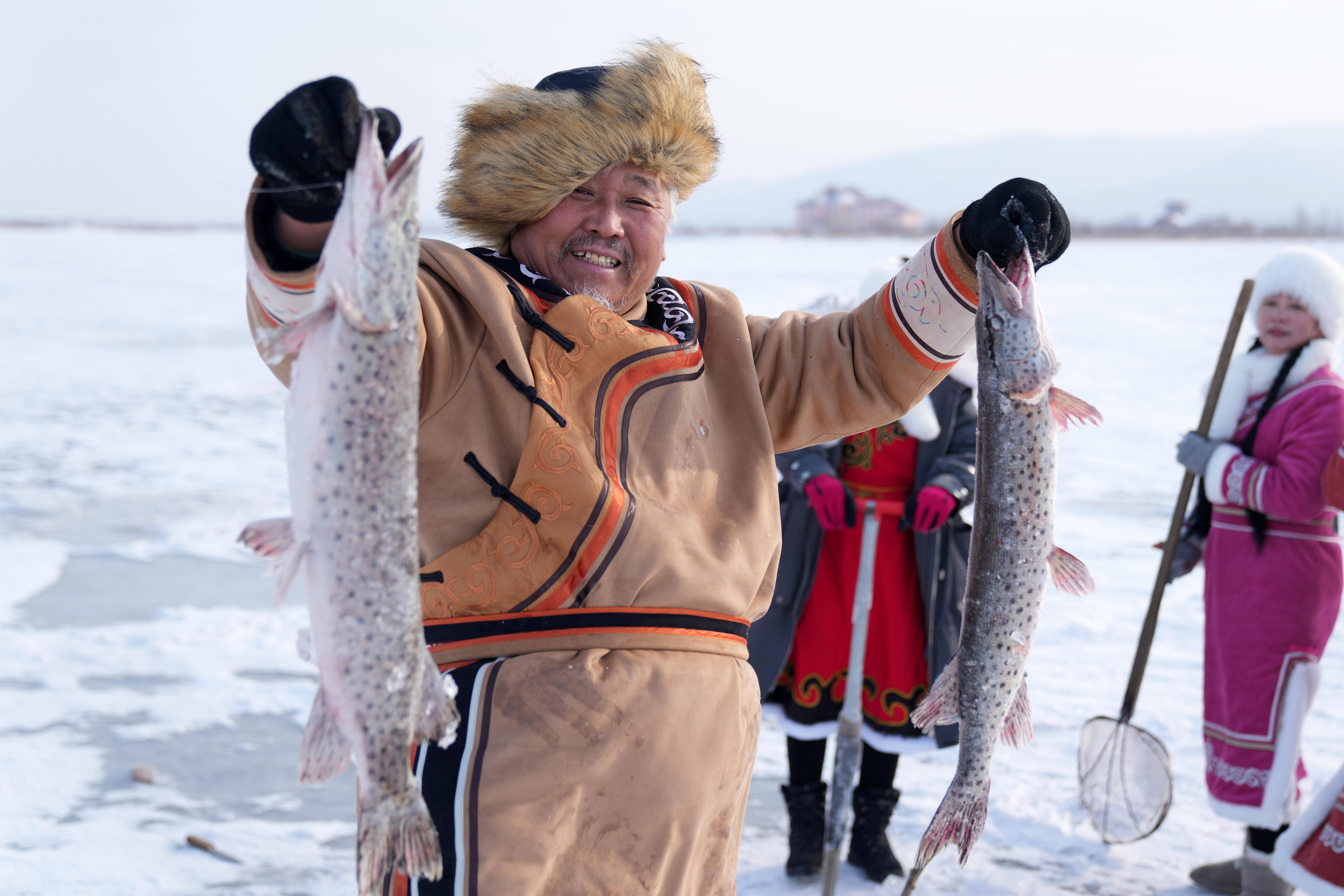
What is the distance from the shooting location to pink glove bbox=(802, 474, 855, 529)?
382 centimetres

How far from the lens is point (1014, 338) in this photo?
1771mm

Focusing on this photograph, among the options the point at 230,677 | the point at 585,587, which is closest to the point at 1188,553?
the point at 585,587

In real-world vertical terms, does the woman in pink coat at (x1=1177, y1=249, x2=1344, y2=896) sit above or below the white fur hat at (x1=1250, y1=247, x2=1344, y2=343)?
below

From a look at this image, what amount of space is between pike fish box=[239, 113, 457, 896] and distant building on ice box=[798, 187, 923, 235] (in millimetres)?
86727

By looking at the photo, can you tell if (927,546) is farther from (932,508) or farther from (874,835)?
(874,835)

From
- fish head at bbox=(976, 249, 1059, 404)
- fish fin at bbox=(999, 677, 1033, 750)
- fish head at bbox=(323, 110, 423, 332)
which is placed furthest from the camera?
fish fin at bbox=(999, 677, 1033, 750)

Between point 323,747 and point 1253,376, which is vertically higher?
point 1253,376

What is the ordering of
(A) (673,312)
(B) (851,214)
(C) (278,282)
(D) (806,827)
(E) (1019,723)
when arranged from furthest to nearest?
(B) (851,214) → (D) (806,827) → (A) (673,312) → (E) (1019,723) → (C) (278,282)

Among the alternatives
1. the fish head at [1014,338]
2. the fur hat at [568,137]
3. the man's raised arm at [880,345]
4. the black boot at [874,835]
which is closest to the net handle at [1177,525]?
the black boot at [874,835]

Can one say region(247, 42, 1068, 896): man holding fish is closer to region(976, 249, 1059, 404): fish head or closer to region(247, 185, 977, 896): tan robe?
region(247, 185, 977, 896): tan robe

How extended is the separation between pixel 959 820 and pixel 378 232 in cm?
145

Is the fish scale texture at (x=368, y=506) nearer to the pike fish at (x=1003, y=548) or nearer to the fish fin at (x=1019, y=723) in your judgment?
the pike fish at (x=1003, y=548)

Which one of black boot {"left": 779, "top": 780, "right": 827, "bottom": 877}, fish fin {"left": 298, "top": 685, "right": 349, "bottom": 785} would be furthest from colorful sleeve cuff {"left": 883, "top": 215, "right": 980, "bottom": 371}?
black boot {"left": 779, "top": 780, "right": 827, "bottom": 877}

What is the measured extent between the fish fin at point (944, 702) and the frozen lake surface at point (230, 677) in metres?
2.03
